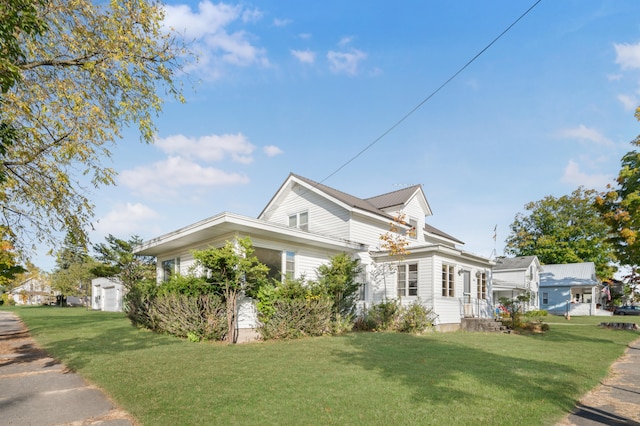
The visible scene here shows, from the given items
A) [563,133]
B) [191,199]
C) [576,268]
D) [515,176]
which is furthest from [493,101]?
[576,268]

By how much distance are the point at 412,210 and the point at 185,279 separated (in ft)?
44.4

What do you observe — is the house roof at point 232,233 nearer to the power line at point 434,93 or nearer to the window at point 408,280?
the window at point 408,280

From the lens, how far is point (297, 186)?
774 inches

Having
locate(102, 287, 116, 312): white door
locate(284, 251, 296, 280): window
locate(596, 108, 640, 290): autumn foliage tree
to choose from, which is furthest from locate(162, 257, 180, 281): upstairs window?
locate(102, 287, 116, 312): white door

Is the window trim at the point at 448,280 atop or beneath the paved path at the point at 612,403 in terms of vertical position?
atop

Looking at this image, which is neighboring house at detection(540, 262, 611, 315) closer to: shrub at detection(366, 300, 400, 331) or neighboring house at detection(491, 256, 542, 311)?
neighboring house at detection(491, 256, 542, 311)

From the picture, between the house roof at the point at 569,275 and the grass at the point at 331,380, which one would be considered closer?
the grass at the point at 331,380

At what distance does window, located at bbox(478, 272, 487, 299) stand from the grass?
881 centimetres

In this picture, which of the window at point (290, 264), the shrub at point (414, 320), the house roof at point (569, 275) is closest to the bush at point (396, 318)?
the shrub at point (414, 320)

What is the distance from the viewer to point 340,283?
13367 millimetres

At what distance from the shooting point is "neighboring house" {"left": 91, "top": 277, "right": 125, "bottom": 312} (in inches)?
1304

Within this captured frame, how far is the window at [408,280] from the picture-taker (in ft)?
54.7

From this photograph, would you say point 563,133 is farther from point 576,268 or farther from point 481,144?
point 576,268

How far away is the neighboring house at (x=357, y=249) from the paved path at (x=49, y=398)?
18.5 feet
